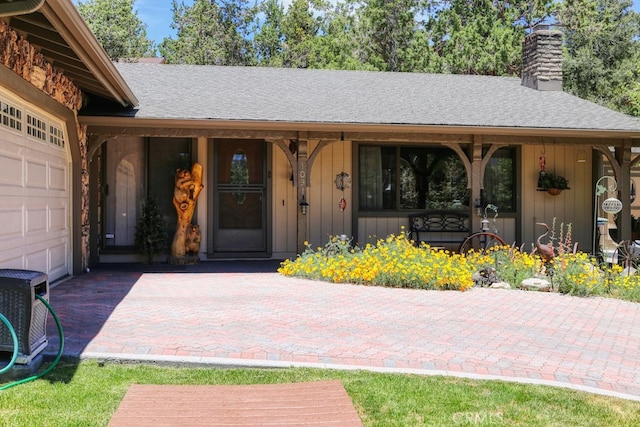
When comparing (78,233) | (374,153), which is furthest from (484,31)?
(78,233)

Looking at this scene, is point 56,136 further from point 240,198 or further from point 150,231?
point 240,198

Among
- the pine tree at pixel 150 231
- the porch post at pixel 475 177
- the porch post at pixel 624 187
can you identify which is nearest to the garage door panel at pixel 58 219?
the pine tree at pixel 150 231

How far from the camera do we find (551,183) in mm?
12266

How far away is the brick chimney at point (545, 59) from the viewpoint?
1346cm

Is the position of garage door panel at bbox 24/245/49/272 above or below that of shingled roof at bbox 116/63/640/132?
below

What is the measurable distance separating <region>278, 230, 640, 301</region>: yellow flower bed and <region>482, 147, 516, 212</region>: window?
3181mm

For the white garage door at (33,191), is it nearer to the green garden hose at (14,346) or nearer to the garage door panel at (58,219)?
the garage door panel at (58,219)

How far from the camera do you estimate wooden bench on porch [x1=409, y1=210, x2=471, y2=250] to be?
12141 mm

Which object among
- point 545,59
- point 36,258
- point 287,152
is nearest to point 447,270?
point 287,152

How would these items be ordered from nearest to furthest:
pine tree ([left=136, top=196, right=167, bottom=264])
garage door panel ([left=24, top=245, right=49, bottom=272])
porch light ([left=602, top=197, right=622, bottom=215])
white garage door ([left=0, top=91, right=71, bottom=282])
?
white garage door ([left=0, top=91, right=71, bottom=282])
garage door panel ([left=24, top=245, right=49, bottom=272])
porch light ([left=602, top=197, right=622, bottom=215])
pine tree ([left=136, top=196, right=167, bottom=264])

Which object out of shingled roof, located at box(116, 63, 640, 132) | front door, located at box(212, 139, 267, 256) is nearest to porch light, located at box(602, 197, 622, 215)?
shingled roof, located at box(116, 63, 640, 132)

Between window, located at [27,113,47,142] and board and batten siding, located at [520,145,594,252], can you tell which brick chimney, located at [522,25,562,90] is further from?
window, located at [27,113,47,142]

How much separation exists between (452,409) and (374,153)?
29.3 ft

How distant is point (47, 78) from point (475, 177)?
7.01 meters
